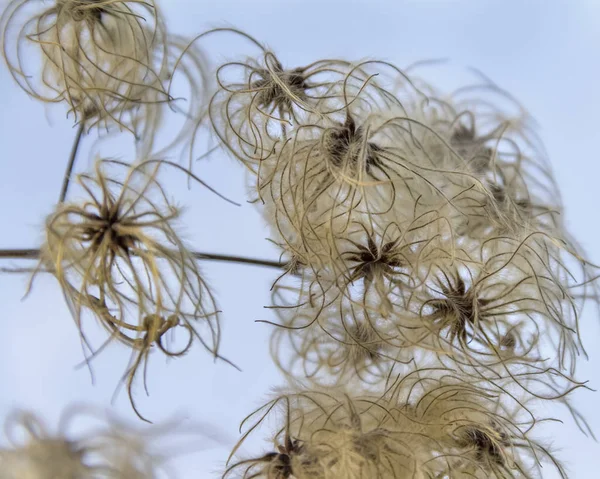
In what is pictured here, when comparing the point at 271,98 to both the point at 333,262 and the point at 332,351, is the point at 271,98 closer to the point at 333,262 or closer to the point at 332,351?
the point at 333,262

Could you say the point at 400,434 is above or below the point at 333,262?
below

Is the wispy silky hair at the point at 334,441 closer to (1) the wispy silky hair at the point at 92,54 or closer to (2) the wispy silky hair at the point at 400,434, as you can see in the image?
(2) the wispy silky hair at the point at 400,434

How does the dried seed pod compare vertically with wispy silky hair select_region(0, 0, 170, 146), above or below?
below

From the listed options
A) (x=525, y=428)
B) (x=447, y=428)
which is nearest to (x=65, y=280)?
(x=447, y=428)

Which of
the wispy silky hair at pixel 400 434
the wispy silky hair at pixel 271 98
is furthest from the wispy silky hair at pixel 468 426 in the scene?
the wispy silky hair at pixel 271 98

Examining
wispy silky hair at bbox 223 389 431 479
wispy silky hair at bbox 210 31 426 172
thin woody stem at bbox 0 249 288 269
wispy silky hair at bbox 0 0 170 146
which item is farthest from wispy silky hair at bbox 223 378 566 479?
wispy silky hair at bbox 0 0 170 146

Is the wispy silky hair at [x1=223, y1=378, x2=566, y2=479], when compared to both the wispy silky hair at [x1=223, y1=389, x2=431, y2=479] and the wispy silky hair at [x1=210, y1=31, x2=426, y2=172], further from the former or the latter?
the wispy silky hair at [x1=210, y1=31, x2=426, y2=172]

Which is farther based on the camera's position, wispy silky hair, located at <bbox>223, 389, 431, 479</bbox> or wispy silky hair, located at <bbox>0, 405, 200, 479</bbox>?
wispy silky hair, located at <bbox>0, 405, 200, 479</bbox>

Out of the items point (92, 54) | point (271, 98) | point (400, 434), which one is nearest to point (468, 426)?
point (400, 434)
